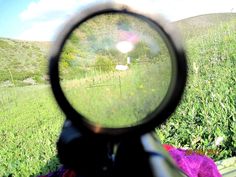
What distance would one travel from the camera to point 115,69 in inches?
36.6

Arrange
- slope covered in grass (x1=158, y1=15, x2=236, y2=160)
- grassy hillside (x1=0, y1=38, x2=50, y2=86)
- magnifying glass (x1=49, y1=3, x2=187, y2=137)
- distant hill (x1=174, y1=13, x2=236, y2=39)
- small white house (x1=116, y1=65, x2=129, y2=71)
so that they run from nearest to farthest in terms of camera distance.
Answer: magnifying glass (x1=49, y1=3, x2=187, y2=137) → small white house (x1=116, y1=65, x2=129, y2=71) → slope covered in grass (x1=158, y1=15, x2=236, y2=160) → distant hill (x1=174, y1=13, x2=236, y2=39) → grassy hillside (x1=0, y1=38, x2=50, y2=86)

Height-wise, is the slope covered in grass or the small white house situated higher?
the small white house

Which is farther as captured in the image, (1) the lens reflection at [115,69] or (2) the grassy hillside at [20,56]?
(2) the grassy hillside at [20,56]

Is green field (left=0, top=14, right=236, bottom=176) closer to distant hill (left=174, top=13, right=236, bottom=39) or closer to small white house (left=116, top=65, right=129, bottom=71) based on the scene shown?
distant hill (left=174, top=13, right=236, bottom=39)

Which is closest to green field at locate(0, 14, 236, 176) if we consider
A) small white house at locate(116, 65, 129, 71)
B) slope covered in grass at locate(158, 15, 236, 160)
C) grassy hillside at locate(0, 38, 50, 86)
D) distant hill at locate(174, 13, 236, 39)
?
slope covered in grass at locate(158, 15, 236, 160)

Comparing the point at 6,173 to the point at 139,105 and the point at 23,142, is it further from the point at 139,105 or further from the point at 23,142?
the point at 139,105

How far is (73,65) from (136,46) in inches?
5.4

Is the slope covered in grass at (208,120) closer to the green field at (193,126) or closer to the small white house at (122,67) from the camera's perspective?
the green field at (193,126)

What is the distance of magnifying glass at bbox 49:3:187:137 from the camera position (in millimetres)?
763

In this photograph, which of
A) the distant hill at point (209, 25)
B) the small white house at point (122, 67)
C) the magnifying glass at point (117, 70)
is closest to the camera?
the magnifying glass at point (117, 70)

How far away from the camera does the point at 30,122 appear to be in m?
7.04

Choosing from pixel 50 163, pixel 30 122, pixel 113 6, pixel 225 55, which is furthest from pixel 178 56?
pixel 30 122

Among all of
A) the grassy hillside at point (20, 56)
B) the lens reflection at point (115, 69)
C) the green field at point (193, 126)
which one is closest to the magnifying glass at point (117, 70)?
the lens reflection at point (115, 69)

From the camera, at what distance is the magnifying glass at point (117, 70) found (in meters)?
0.76
